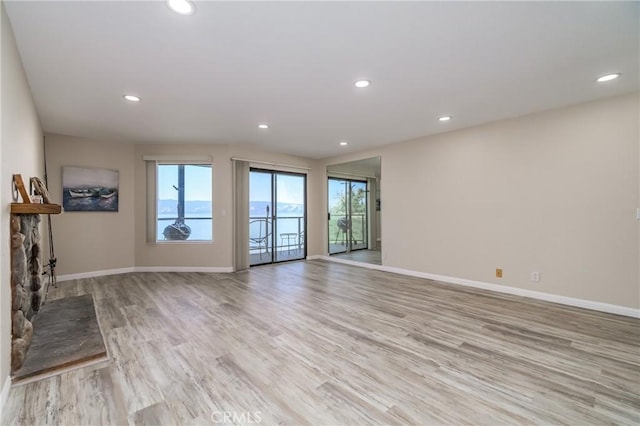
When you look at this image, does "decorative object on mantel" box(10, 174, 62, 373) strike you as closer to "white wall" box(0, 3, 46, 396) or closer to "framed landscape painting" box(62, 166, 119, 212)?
"white wall" box(0, 3, 46, 396)

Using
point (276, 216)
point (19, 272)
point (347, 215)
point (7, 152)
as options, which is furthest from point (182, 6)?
point (347, 215)

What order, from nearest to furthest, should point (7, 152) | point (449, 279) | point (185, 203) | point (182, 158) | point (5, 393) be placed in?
point (5, 393) → point (7, 152) → point (449, 279) → point (182, 158) → point (185, 203)

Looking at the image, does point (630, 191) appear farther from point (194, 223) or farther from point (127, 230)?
point (127, 230)

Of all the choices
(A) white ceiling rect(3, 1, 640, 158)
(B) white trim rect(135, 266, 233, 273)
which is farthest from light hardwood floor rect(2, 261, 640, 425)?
(A) white ceiling rect(3, 1, 640, 158)

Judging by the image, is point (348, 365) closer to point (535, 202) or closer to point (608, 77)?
point (535, 202)

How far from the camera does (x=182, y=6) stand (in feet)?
5.73

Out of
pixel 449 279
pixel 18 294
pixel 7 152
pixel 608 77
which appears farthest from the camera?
pixel 449 279

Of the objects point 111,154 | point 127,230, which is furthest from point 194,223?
point 111,154

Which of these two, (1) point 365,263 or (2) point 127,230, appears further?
(1) point 365,263

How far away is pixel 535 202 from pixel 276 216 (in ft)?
15.3

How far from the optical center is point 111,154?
5.05 m

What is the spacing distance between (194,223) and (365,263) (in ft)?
11.8
